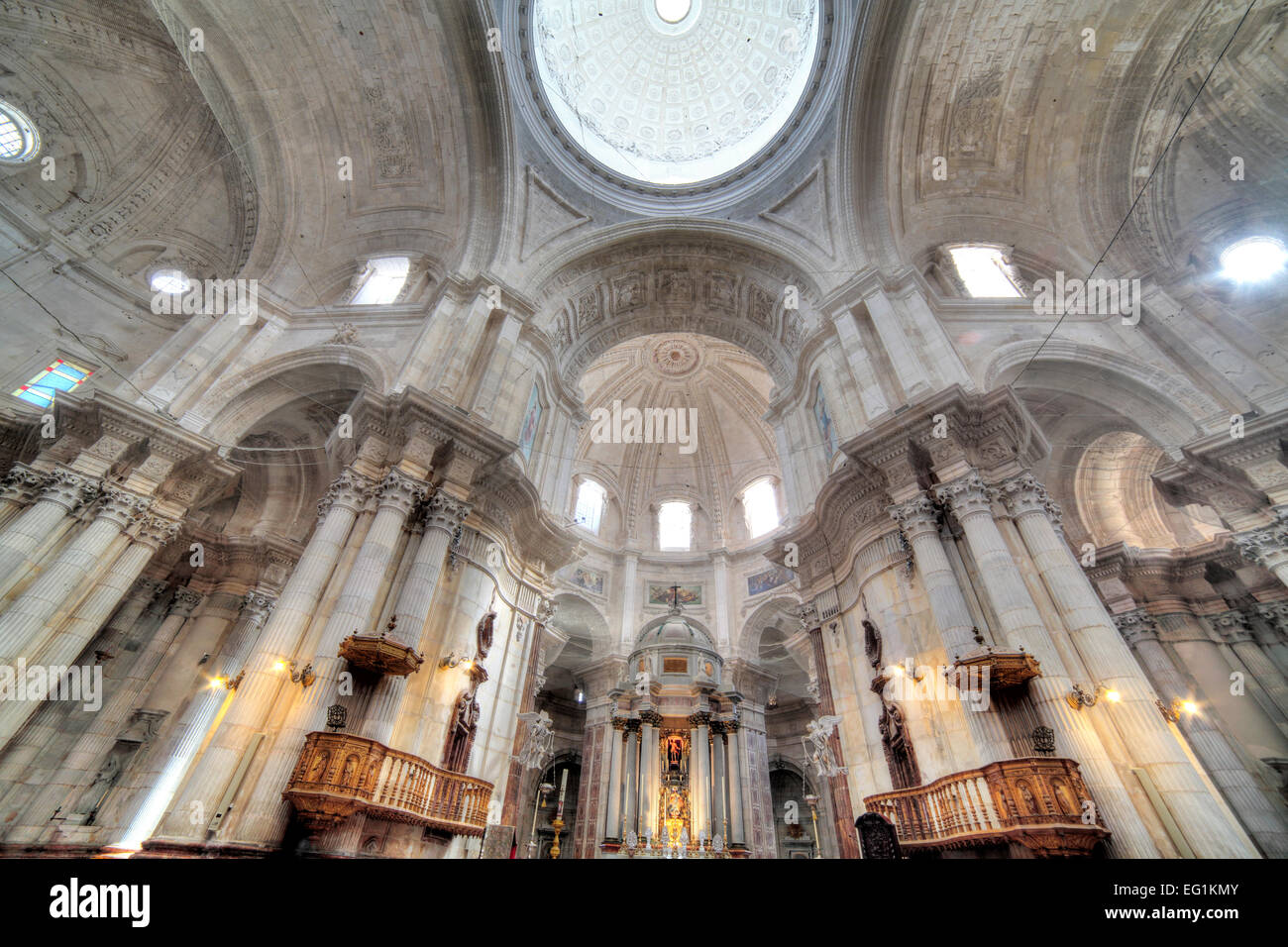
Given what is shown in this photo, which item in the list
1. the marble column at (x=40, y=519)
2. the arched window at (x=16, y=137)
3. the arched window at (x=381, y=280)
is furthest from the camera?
the arched window at (x=381, y=280)

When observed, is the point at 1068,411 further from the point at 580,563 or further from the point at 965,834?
the point at 580,563

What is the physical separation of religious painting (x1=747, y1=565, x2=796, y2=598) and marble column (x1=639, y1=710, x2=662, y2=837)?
7.72 m

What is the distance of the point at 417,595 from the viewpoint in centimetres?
959

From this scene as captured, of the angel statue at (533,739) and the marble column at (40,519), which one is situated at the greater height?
the marble column at (40,519)

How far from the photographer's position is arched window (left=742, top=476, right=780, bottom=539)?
26.0 m

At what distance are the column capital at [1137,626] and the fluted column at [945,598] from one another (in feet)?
28.3

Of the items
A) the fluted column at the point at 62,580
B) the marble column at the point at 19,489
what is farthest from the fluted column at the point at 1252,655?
the marble column at the point at 19,489

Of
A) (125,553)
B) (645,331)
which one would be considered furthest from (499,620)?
(645,331)

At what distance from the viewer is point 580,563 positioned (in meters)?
Answer: 25.1

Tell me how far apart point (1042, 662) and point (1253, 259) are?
11.9 meters

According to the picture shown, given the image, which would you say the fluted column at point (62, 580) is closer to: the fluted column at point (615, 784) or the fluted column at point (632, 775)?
the fluted column at point (615, 784)

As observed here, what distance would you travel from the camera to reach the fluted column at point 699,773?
17.7 meters

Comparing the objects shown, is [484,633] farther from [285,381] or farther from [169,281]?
[169,281]
